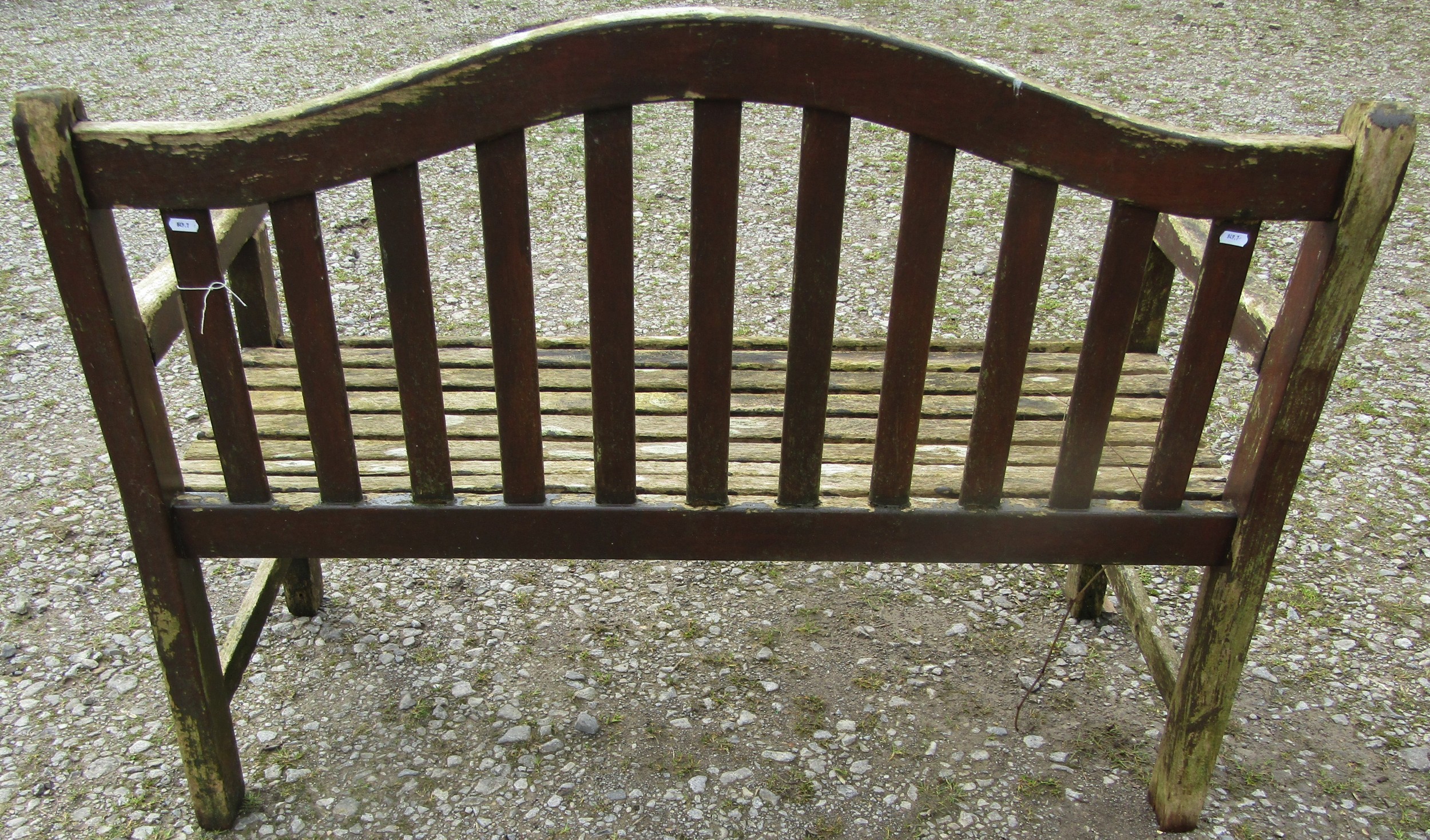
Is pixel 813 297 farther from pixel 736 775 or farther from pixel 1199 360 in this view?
pixel 736 775

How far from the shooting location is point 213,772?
7.03 ft

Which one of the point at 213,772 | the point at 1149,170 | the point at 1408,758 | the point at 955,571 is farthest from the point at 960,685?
the point at 213,772

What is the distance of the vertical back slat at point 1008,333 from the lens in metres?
1.69

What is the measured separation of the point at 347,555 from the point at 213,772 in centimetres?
61

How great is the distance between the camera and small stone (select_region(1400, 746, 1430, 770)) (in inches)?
95.0

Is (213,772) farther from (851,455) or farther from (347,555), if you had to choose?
(851,455)

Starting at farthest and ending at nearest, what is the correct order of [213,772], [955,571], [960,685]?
[955,571]
[960,685]
[213,772]

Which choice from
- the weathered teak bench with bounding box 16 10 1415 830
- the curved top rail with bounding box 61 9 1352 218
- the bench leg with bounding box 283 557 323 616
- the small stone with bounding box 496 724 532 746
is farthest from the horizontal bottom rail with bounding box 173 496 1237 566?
the bench leg with bounding box 283 557 323 616

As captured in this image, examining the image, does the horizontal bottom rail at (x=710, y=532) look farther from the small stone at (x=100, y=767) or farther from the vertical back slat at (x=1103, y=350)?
the small stone at (x=100, y=767)

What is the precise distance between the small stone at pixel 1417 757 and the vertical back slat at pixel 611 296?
1.95m

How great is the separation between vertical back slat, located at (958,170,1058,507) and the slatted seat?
15cm

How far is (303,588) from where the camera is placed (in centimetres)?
281

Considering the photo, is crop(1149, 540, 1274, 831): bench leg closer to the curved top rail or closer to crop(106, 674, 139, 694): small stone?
the curved top rail

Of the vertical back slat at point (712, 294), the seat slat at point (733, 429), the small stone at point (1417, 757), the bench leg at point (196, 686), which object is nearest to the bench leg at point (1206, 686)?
the seat slat at point (733, 429)
